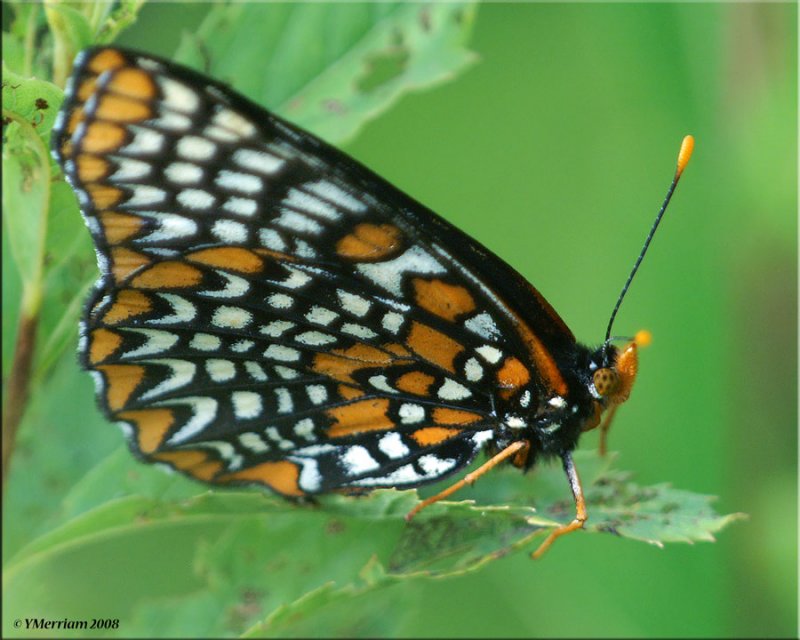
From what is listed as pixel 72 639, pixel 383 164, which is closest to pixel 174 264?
pixel 72 639

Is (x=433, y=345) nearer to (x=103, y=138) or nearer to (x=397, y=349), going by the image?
(x=397, y=349)

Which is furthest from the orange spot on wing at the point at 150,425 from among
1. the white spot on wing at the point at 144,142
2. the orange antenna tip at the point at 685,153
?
the orange antenna tip at the point at 685,153

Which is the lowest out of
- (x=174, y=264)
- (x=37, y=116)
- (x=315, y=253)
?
(x=174, y=264)

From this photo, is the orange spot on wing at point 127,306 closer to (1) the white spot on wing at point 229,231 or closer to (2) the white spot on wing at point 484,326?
(1) the white spot on wing at point 229,231

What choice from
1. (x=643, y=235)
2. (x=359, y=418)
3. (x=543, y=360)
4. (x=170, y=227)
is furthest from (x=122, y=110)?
(x=643, y=235)

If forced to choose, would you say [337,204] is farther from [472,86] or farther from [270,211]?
[472,86]

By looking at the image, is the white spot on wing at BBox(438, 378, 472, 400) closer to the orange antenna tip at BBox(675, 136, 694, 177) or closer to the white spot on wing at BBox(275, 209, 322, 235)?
the white spot on wing at BBox(275, 209, 322, 235)

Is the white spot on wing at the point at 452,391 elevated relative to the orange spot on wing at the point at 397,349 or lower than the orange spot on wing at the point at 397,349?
lower
